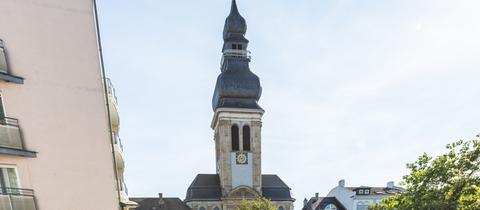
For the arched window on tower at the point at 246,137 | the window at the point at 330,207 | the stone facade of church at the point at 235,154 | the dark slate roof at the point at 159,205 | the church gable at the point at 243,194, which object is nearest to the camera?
the dark slate roof at the point at 159,205

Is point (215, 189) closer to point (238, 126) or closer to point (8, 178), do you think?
point (238, 126)

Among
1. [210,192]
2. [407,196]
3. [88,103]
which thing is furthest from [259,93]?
[88,103]

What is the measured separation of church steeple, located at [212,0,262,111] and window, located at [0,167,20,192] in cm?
4779

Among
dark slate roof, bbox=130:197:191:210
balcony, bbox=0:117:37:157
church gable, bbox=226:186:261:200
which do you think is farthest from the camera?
church gable, bbox=226:186:261:200

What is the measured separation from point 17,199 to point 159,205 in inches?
1848

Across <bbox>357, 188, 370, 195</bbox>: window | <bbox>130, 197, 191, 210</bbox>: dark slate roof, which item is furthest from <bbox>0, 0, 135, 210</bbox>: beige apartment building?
<bbox>357, 188, 370, 195</bbox>: window

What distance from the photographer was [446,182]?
54.2 feet

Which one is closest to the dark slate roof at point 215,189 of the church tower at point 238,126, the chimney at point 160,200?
the church tower at point 238,126

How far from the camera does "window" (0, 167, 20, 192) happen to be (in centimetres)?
847

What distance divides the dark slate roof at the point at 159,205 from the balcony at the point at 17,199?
4590 centimetres

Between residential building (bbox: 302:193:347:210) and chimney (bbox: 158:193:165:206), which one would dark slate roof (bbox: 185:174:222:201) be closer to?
chimney (bbox: 158:193:165:206)

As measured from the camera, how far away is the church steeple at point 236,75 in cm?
5725

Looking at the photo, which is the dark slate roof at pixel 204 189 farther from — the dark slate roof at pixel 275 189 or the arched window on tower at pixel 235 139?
the dark slate roof at pixel 275 189

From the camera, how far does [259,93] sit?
58.2 m
